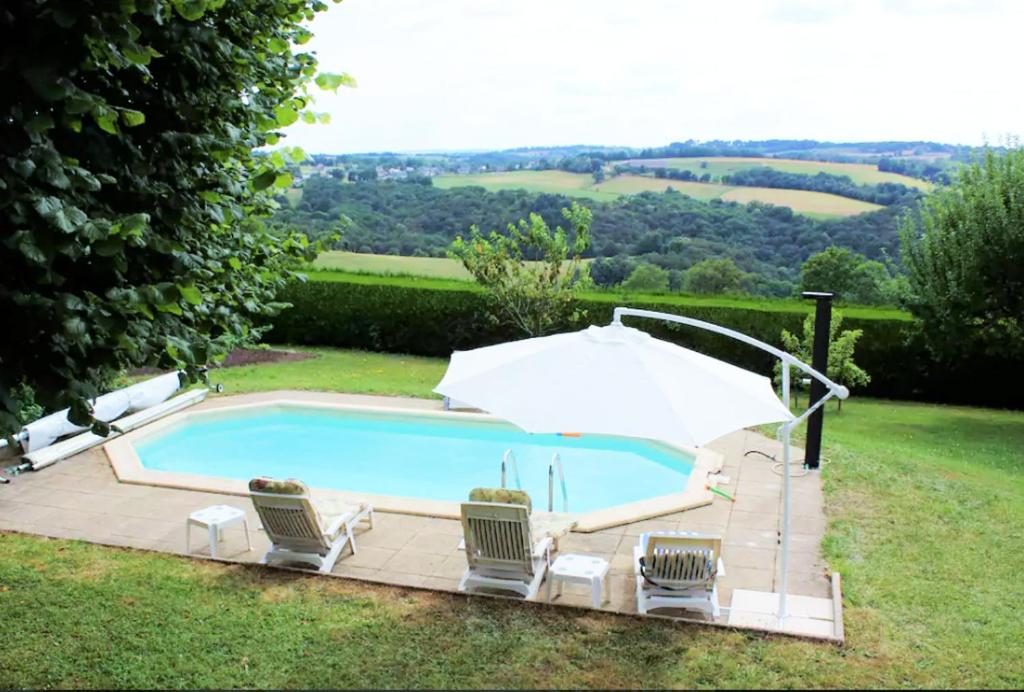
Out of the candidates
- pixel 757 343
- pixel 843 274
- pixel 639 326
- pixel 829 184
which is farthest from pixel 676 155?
pixel 757 343

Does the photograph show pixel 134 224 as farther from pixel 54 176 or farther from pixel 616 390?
pixel 616 390

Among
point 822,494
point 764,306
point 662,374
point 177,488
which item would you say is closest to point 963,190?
point 764,306

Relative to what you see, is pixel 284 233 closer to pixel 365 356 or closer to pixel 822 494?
pixel 822 494

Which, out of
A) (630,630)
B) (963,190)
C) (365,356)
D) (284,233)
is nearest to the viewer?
(630,630)

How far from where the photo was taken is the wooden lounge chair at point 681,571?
774 centimetres

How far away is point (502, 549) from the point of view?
8188 mm

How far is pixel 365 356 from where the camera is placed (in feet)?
71.6

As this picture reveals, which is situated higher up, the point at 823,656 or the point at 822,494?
the point at 823,656

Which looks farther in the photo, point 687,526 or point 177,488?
point 177,488

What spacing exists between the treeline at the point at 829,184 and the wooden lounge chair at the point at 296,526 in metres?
35.4

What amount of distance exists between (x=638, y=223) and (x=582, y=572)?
29493mm

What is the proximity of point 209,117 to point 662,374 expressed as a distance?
419 cm

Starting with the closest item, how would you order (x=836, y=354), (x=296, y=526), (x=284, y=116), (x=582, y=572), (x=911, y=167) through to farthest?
(x=284, y=116) → (x=582, y=572) → (x=296, y=526) → (x=836, y=354) → (x=911, y=167)

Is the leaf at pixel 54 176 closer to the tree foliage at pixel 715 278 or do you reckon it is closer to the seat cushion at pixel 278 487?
the seat cushion at pixel 278 487
